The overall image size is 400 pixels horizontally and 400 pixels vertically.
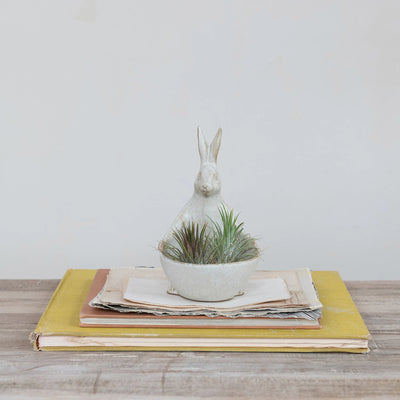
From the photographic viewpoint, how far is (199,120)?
194cm

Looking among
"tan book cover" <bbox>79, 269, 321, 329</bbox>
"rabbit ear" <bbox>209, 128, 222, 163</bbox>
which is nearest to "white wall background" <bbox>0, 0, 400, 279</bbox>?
"rabbit ear" <bbox>209, 128, 222, 163</bbox>

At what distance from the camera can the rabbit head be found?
3.08 feet

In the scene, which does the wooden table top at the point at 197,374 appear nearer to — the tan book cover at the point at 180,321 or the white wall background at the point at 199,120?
the tan book cover at the point at 180,321

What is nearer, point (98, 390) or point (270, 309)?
point (98, 390)

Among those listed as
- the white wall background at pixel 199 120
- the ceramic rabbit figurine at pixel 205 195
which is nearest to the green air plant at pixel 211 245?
the ceramic rabbit figurine at pixel 205 195

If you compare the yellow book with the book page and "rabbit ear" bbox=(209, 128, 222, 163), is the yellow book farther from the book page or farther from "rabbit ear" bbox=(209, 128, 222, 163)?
"rabbit ear" bbox=(209, 128, 222, 163)

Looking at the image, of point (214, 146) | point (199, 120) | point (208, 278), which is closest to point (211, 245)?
point (208, 278)

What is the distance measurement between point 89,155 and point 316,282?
1.09 meters

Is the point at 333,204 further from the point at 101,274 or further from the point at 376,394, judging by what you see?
the point at 376,394

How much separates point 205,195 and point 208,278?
0.45 ft

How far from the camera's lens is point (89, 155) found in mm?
1980

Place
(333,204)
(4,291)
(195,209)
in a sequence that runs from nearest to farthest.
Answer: (195,209), (4,291), (333,204)

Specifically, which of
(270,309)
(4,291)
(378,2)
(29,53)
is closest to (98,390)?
(270,309)

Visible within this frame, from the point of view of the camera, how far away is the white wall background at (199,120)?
75.2 inches
